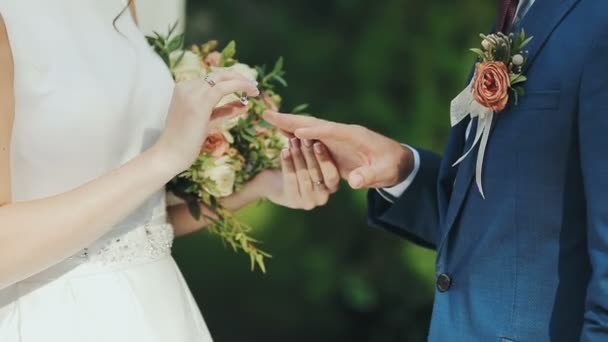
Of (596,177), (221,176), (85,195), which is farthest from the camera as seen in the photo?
(221,176)

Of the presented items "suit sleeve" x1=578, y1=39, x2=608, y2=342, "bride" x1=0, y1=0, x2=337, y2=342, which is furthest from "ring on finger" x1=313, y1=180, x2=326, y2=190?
"suit sleeve" x1=578, y1=39, x2=608, y2=342

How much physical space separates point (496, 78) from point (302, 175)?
0.53 metres

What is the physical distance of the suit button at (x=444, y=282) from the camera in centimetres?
141

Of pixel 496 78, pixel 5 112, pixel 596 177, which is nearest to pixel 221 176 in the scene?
pixel 5 112

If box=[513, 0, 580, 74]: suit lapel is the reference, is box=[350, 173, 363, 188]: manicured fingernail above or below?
below

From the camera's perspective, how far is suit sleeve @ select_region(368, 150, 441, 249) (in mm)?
1675

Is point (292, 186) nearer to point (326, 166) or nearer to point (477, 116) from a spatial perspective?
point (326, 166)

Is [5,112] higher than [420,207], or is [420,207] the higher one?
[5,112]

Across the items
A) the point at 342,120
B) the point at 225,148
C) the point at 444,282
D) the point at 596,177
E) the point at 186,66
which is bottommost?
the point at 444,282

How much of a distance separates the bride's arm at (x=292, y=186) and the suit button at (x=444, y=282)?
35 centimetres

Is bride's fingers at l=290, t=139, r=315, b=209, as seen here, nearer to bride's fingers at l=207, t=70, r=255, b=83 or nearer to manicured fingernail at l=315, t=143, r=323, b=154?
manicured fingernail at l=315, t=143, r=323, b=154

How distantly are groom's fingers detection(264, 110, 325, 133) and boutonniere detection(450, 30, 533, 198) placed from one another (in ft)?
0.99

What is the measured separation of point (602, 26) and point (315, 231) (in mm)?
2842

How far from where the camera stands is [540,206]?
1253 mm
